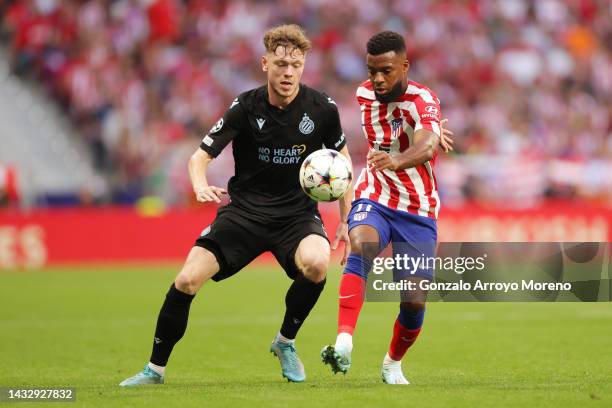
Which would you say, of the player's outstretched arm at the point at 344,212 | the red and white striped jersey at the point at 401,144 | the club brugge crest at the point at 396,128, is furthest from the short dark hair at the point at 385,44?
the player's outstretched arm at the point at 344,212

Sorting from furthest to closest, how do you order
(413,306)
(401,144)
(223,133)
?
1. (223,133)
2. (401,144)
3. (413,306)

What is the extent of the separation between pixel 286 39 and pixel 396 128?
3.03 feet

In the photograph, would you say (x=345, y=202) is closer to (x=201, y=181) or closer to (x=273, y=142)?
(x=273, y=142)

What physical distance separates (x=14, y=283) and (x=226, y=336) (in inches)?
253

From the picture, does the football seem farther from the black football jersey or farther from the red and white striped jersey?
the black football jersey

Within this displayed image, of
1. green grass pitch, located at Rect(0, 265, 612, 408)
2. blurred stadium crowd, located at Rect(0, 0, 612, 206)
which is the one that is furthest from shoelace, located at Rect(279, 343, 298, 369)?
blurred stadium crowd, located at Rect(0, 0, 612, 206)

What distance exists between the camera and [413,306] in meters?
7.11

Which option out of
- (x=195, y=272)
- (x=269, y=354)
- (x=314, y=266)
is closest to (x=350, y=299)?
(x=314, y=266)

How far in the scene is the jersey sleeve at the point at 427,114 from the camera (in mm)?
6973

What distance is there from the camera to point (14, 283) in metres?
15.8

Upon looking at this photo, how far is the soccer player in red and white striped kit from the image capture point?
273 inches

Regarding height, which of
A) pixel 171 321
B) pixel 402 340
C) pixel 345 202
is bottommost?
pixel 402 340

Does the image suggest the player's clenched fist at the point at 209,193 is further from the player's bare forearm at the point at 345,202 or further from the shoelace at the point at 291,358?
the shoelace at the point at 291,358

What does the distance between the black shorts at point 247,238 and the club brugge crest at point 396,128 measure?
32.9 inches
